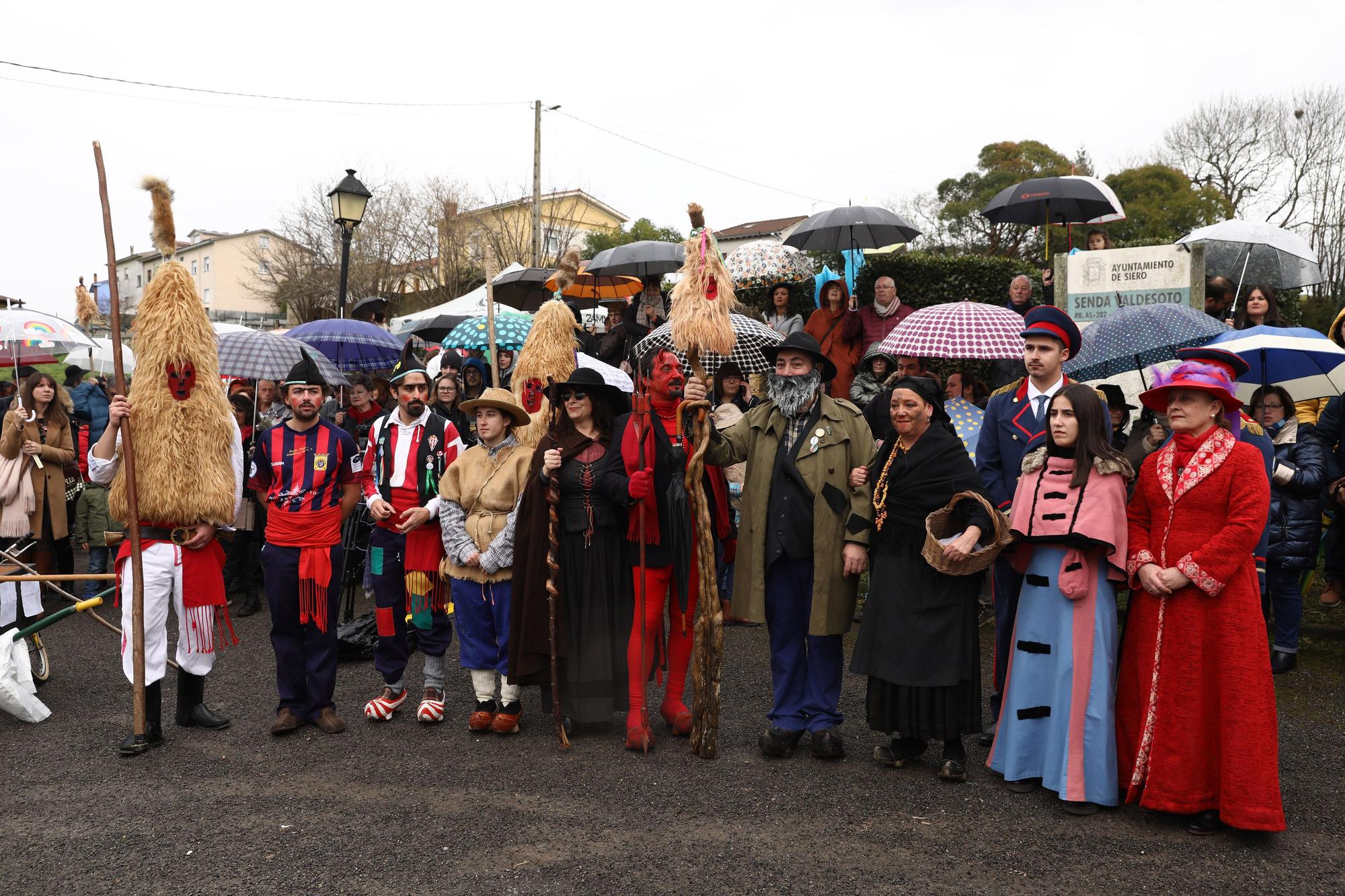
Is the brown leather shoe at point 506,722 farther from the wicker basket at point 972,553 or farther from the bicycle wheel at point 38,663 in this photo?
the bicycle wheel at point 38,663

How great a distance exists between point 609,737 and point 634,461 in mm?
1561

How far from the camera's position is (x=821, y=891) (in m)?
3.70

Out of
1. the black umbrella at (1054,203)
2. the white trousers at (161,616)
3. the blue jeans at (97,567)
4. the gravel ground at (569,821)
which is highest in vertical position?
the black umbrella at (1054,203)

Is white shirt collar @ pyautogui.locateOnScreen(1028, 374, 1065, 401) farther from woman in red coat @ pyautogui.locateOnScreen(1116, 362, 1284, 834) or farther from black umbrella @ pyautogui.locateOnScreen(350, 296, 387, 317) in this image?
black umbrella @ pyautogui.locateOnScreen(350, 296, 387, 317)

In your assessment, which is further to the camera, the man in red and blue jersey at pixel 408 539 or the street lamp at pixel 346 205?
the street lamp at pixel 346 205

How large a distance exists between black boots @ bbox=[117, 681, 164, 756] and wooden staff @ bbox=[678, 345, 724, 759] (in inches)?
115

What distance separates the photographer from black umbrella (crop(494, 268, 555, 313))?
13086mm

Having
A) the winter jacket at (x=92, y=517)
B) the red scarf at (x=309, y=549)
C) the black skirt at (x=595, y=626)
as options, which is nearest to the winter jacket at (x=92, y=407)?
the winter jacket at (x=92, y=517)

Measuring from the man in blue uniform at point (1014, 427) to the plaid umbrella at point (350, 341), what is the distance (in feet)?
24.3

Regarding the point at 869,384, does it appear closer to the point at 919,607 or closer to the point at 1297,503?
the point at 1297,503

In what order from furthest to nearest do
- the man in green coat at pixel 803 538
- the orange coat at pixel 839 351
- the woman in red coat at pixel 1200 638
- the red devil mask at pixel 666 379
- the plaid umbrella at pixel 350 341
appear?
the plaid umbrella at pixel 350 341 < the orange coat at pixel 839 351 < the red devil mask at pixel 666 379 < the man in green coat at pixel 803 538 < the woman in red coat at pixel 1200 638

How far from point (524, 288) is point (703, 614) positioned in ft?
28.9

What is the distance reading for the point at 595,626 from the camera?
5535 millimetres

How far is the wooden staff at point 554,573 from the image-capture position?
541cm
